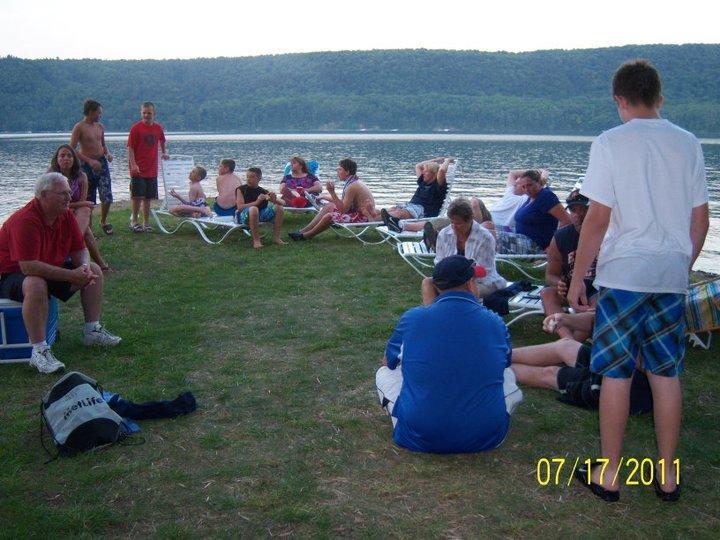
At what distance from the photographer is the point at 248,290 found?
6855 millimetres

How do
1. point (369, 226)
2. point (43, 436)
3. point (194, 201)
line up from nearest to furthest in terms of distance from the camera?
point (43, 436) → point (369, 226) → point (194, 201)

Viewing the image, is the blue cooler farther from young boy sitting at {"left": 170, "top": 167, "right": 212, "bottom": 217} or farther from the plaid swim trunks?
young boy sitting at {"left": 170, "top": 167, "right": 212, "bottom": 217}

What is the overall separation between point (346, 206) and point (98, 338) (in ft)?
16.0

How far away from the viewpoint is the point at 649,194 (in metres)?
2.69

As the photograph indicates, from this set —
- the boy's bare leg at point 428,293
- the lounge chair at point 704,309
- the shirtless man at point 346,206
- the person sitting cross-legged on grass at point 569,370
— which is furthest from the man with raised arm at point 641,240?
the shirtless man at point 346,206

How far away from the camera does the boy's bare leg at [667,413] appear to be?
2.81 m

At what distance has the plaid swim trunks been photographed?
948cm

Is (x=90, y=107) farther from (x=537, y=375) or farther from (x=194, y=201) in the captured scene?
(x=537, y=375)

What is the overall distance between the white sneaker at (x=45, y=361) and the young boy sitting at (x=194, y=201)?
19.9ft

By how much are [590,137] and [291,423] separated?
228 feet

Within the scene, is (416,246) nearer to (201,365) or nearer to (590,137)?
(201,365)

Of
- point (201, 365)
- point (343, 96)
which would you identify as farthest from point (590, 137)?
point (201, 365)

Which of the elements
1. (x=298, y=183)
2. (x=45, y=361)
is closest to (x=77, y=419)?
(x=45, y=361)

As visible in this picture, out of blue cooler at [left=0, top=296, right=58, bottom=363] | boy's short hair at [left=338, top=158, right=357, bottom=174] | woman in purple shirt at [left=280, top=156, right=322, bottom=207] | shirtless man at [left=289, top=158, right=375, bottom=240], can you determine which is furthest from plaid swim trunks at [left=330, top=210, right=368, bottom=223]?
blue cooler at [left=0, top=296, right=58, bottom=363]
